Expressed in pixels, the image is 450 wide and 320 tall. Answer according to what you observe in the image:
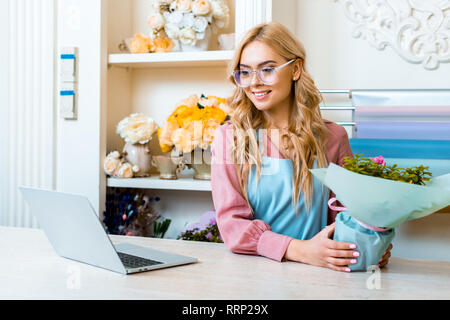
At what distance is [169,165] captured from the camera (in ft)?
8.41

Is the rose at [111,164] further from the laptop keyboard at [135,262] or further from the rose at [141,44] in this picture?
the laptop keyboard at [135,262]

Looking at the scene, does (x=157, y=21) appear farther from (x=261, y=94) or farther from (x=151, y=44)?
(x=261, y=94)

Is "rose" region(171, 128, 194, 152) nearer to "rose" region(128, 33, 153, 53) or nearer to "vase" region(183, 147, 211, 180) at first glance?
"vase" region(183, 147, 211, 180)

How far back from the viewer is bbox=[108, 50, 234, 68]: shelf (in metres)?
2.48

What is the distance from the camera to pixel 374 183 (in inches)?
41.5

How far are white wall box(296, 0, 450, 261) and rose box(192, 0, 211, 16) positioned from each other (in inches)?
19.2

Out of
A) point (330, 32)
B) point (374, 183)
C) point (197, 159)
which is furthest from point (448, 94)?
point (374, 183)

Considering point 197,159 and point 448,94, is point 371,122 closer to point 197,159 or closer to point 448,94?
point 448,94

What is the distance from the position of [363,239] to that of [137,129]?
5.11ft

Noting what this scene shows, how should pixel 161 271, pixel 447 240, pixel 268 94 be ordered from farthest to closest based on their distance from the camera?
pixel 447 240, pixel 268 94, pixel 161 271

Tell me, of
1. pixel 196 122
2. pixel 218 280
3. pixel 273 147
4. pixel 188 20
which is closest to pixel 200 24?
pixel 188 20

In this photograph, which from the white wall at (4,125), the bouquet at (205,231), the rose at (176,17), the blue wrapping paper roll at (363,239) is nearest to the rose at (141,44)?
the rose at (176,17)

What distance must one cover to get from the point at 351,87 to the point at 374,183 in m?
1.58

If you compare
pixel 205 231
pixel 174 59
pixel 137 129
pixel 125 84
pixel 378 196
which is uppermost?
pixel 174 59
